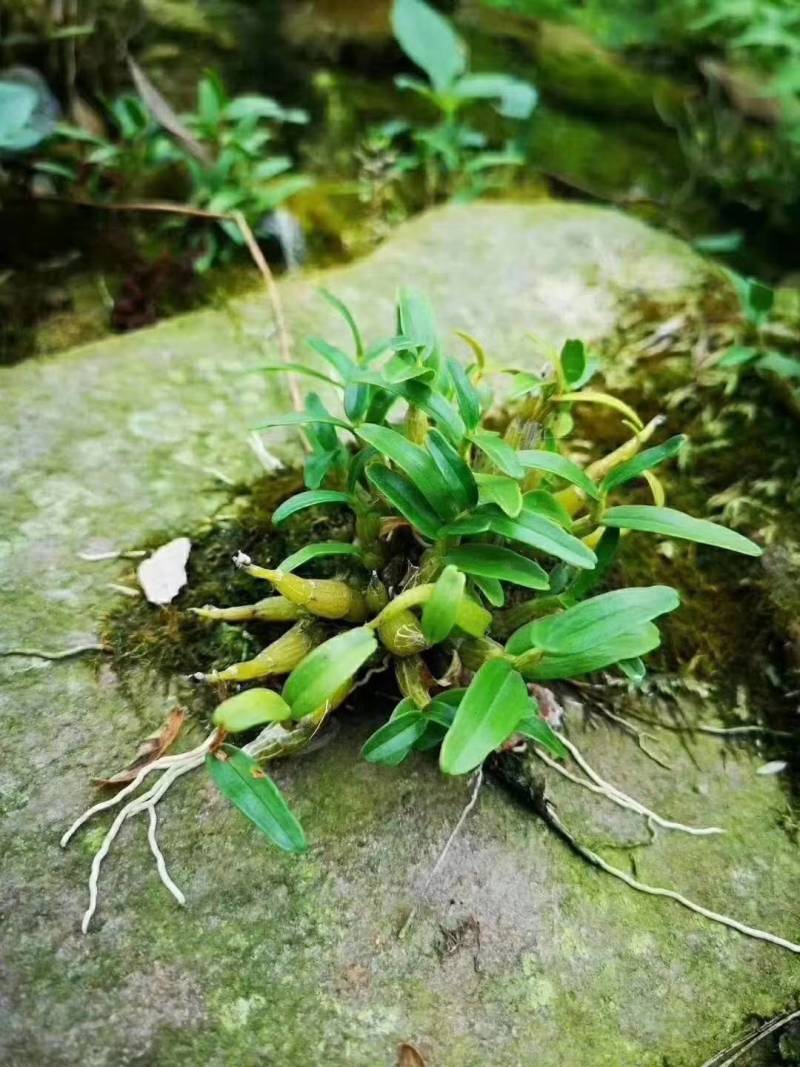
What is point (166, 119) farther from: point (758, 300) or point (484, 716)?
point (484, 716)

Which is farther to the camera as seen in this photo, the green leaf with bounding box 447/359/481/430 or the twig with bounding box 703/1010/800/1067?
the green leaf with bounding box 447/359/481/430

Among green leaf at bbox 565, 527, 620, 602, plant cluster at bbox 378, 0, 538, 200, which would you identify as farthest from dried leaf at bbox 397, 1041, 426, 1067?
plant cluster at bbox 378, 0, 538, 200

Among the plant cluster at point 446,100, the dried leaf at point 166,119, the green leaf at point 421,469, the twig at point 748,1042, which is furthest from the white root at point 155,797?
the plant cluster at point 446,100

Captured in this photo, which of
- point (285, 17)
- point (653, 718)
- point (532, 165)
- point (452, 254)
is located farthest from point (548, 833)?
point (285, 17)

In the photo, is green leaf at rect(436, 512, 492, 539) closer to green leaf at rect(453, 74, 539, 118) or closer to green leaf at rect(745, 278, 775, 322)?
green leaf at rect(745, 278, 775, 322)

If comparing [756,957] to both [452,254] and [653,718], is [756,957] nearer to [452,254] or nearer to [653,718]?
[653,718]

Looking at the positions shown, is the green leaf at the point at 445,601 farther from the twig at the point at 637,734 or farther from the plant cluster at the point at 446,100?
the plant cluster at the point at 446,100

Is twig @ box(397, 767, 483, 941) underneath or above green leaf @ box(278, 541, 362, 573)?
underneath
